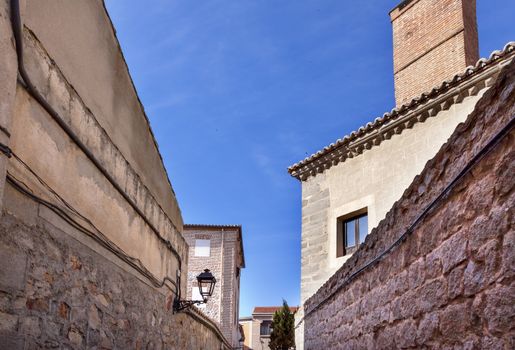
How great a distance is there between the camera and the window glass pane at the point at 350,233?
38.4 feet

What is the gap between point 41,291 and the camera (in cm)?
322

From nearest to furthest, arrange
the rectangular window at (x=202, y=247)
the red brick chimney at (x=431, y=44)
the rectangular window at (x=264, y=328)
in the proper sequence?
1. the red brick chimney at (x=431, y=44)
2. the rectangular window at (x=202, y=247)
3. the rectangular window at (x=264, y=328)

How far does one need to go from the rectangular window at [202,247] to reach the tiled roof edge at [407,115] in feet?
54.5

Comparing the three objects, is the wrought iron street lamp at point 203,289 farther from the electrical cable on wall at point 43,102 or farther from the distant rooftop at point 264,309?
the distant rooftop at point 264,309

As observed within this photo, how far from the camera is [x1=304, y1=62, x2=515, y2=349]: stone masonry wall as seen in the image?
2.31 metres

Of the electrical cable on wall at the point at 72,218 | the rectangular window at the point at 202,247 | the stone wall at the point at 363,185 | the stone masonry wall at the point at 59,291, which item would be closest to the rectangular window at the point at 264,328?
the rectangular window at the point at 202,247

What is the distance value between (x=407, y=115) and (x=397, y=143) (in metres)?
0.67

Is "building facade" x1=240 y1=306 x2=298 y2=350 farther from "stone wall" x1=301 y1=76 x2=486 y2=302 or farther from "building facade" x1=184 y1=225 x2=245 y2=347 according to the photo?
"stone wall" x1=301 y1=76 x2=486 y2=302

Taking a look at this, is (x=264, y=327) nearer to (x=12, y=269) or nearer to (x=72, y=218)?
(x=72, y=218)

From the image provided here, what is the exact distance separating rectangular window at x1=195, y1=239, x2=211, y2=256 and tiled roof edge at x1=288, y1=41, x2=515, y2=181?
654 inches

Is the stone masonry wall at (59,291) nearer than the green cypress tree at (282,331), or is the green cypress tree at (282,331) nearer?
the stone masonry wall at (59,291)

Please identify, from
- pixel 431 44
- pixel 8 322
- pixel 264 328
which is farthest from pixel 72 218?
pixel 264 328

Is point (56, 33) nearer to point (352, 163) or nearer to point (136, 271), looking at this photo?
point (136, 271)

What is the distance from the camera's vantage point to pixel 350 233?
38.9 ft
